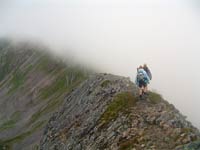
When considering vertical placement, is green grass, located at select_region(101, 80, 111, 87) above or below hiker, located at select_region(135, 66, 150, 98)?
above

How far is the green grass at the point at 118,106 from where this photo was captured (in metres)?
52.2

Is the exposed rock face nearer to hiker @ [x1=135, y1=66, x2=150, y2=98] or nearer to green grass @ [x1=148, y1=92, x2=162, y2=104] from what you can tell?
green grass @ [x1=148, y1=92, x2=162, y2=104]

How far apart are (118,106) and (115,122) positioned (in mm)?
3959

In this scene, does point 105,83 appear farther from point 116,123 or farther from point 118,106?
point 116,123

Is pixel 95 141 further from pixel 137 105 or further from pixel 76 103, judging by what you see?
pixel 76 103

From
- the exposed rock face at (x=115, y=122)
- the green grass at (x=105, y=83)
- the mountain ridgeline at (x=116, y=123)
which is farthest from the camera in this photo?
the green grass at (x=105, y=83)

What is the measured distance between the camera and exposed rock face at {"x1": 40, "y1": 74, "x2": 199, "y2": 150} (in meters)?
42.4

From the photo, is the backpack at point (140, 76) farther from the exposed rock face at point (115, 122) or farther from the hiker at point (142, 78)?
the exposed rock face at point (115, 122)

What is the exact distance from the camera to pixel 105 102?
58125 mm

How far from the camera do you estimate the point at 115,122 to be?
50.3m

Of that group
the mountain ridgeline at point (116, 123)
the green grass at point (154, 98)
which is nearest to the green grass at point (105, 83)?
the mountain ridgeline at point (116, 123)

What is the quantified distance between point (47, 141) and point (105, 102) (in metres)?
12.3

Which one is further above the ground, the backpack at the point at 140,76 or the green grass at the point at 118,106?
the backpack at the point at 140,76

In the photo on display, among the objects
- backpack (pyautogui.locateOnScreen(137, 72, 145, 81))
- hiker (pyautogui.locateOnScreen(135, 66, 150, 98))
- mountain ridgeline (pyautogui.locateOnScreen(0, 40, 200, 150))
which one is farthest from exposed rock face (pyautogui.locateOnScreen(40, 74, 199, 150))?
backpack (pyautogui.locateOnScreen(137, 72, 145, 81))
